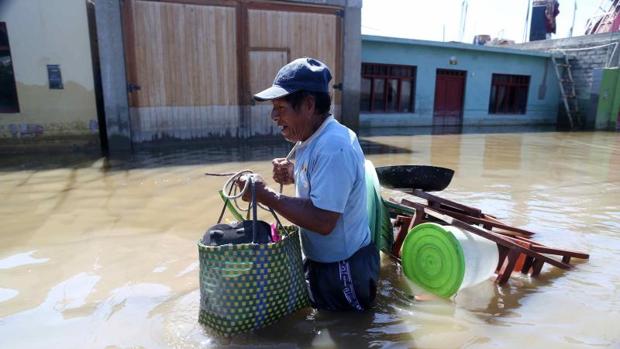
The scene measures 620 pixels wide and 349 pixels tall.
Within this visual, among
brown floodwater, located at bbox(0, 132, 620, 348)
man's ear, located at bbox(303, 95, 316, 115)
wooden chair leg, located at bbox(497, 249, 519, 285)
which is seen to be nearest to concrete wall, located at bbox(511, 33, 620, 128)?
brown floodwater, located at bbox(0, 132, 620, 348)

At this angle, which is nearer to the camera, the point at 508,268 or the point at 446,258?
the point at 446,258

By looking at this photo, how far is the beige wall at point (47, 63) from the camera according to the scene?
8734mm

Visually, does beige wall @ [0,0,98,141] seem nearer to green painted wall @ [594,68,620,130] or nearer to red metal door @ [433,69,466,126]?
red metal door @ [433,69,466,126]

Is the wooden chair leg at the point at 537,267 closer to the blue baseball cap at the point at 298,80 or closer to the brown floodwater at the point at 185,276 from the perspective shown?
the brown floodwater at the point at 185,276

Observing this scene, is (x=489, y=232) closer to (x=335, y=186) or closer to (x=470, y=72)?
(x=335, y=186)

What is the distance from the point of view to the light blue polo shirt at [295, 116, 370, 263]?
2143 mm

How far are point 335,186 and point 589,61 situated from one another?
69.6 feet

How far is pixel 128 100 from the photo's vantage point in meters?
9.52

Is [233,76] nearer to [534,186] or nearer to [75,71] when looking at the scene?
[75,71]

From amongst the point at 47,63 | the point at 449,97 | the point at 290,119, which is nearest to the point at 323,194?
the point at 290,119

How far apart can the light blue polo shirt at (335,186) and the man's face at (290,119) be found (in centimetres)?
7

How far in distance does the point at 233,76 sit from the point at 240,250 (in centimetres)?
893

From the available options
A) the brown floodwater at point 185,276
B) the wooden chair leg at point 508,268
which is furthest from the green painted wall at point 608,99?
the wooden chair leg at point 508,268

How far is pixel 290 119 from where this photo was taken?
91.5 inches
